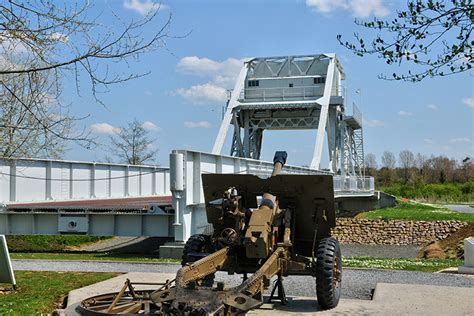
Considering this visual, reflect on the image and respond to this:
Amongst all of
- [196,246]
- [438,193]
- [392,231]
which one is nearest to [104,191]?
[196,246]

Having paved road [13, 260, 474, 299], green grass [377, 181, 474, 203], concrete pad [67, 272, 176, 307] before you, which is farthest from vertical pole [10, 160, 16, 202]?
green grass [377, 181, 474, 203]

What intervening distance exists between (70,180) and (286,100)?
33.4 metres

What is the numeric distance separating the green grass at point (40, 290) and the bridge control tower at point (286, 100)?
42905 mm

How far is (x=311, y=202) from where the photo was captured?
29.5ft

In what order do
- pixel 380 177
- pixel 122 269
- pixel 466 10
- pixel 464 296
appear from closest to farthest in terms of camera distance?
pixel 466 10, pixel 464 296, pixel 122 269, pixel 380 177

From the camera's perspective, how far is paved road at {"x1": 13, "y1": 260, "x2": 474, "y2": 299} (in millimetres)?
10836

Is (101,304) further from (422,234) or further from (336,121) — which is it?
(336,121)

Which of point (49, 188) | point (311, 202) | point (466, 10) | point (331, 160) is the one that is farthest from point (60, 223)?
point (331, 160)

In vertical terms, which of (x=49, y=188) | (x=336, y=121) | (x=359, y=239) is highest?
(x=336, y=121)

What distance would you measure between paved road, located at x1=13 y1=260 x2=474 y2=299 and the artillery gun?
159 cm

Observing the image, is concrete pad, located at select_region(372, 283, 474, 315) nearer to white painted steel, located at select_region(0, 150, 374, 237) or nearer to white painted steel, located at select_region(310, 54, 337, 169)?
white painted steel, located at select_region(0, 150, 374, 237)

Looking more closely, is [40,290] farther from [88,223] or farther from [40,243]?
[40,243]

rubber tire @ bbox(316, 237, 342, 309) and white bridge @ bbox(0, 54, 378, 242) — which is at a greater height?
white bridge @ bbox(0, 54, 378, 242)

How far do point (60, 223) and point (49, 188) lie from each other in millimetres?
5466
